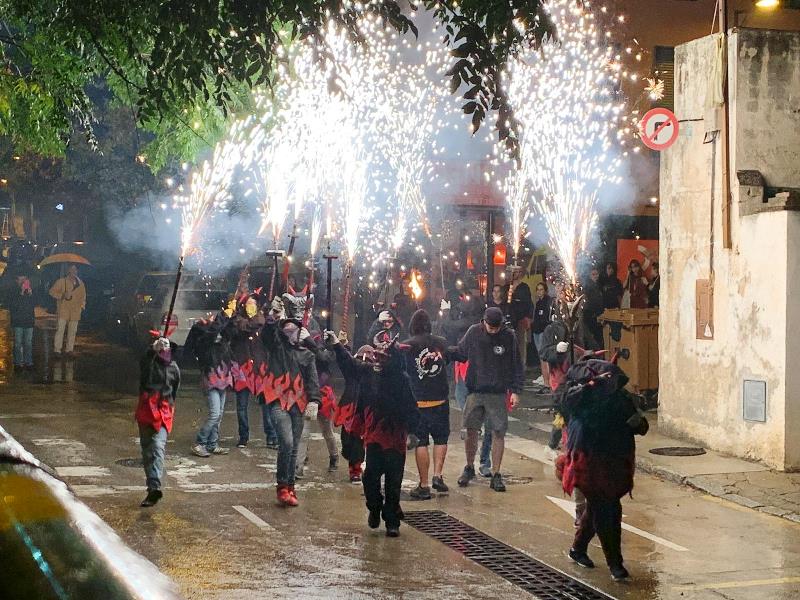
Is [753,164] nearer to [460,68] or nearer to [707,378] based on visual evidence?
[707,378]

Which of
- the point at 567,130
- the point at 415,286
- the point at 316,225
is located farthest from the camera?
the point at 316,225

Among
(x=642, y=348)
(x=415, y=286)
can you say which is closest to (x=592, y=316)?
(x=642, y=348)

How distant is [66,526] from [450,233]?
82.6 feet

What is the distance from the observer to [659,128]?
524 inches

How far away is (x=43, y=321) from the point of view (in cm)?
3325

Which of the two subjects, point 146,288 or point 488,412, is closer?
point 488,412

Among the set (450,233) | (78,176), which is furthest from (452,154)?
(78,176)

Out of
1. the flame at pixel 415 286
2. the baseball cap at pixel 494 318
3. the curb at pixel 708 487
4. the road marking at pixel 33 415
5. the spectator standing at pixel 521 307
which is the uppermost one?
the flame at pixel 415 286

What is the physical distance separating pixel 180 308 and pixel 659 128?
1070 cm

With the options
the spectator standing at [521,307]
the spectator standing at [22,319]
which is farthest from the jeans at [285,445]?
the spectator standing at [22,319]

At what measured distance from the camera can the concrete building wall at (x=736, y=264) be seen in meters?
11.5

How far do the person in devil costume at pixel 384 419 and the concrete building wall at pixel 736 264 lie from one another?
4833mm

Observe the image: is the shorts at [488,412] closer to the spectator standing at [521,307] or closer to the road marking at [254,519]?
the road marking at [254,519]

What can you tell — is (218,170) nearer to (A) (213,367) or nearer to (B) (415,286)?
(A) (213,367)
